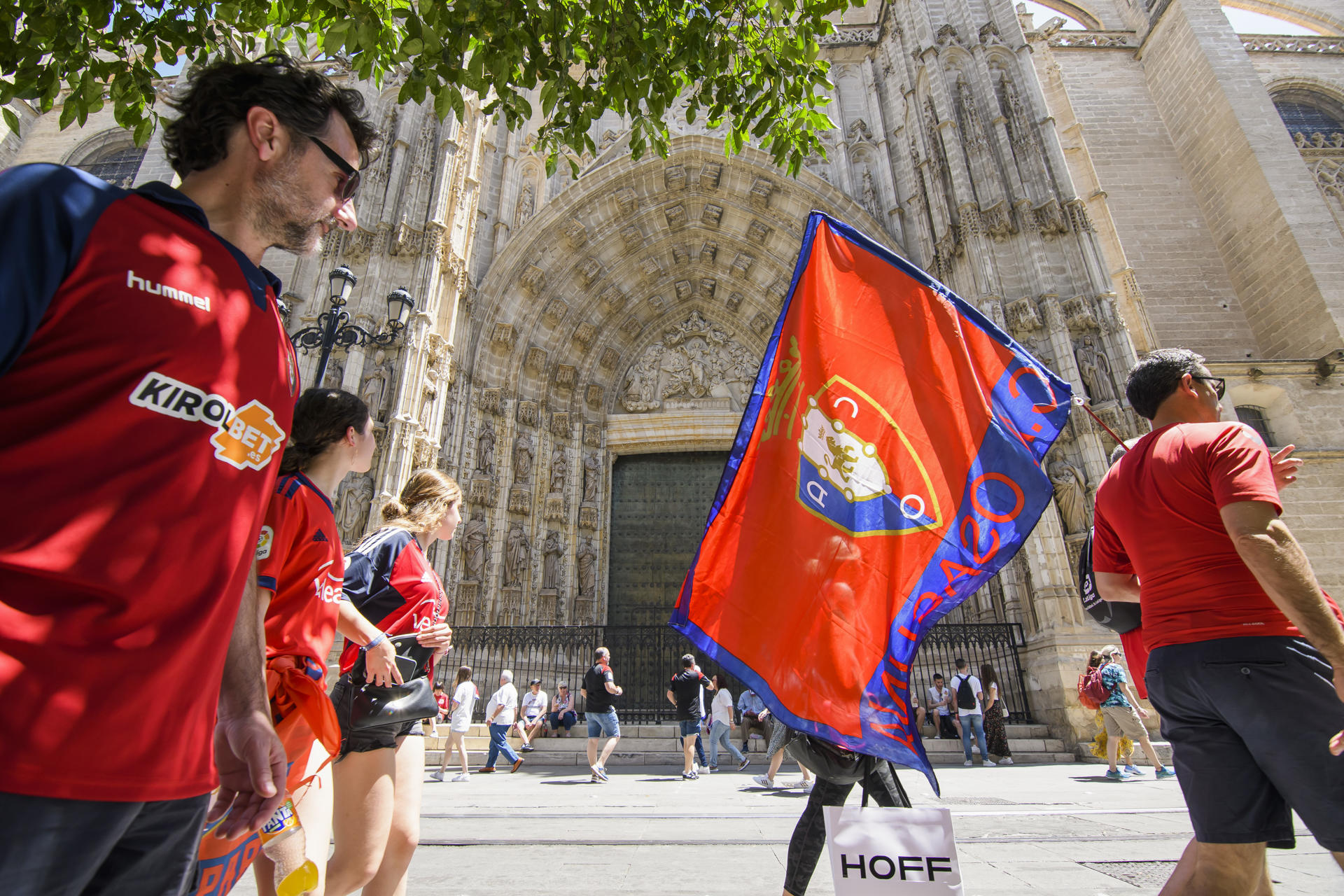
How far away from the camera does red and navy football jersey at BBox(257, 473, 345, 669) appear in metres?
1.61

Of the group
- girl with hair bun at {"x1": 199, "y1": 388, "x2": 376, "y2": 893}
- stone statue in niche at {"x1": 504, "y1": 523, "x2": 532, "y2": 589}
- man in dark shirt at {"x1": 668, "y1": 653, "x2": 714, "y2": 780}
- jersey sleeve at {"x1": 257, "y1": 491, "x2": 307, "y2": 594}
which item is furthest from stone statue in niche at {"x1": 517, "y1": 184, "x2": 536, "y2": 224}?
jersey sleeve at {"x1": 257, "y1": 491, "x2": 307, "y2": 594}

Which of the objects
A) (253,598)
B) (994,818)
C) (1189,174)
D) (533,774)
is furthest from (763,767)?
(1189,174)

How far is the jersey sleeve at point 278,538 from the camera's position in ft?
5.03

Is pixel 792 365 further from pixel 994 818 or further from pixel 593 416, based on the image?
pixel 593 416

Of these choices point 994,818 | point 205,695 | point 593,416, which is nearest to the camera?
point 205,695

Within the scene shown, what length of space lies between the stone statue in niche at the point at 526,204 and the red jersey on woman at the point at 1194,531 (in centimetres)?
1455

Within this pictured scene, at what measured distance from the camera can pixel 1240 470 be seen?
182 centimetres

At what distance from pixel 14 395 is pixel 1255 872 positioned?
103 inches

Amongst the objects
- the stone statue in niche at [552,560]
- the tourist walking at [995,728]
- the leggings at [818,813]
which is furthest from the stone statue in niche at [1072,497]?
the leggings at [818,813]

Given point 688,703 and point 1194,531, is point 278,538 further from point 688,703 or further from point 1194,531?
point 688,703

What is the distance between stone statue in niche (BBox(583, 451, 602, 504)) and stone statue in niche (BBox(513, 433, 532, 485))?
1.25m

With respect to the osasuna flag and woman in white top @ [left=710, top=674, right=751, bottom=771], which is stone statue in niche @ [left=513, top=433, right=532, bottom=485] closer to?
woman in white top @ [left=710, top=674, right=751, bottom=771]

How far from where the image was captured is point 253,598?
3.94 feet

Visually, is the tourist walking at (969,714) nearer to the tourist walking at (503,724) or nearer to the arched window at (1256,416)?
the tourist walking at (503,724)
